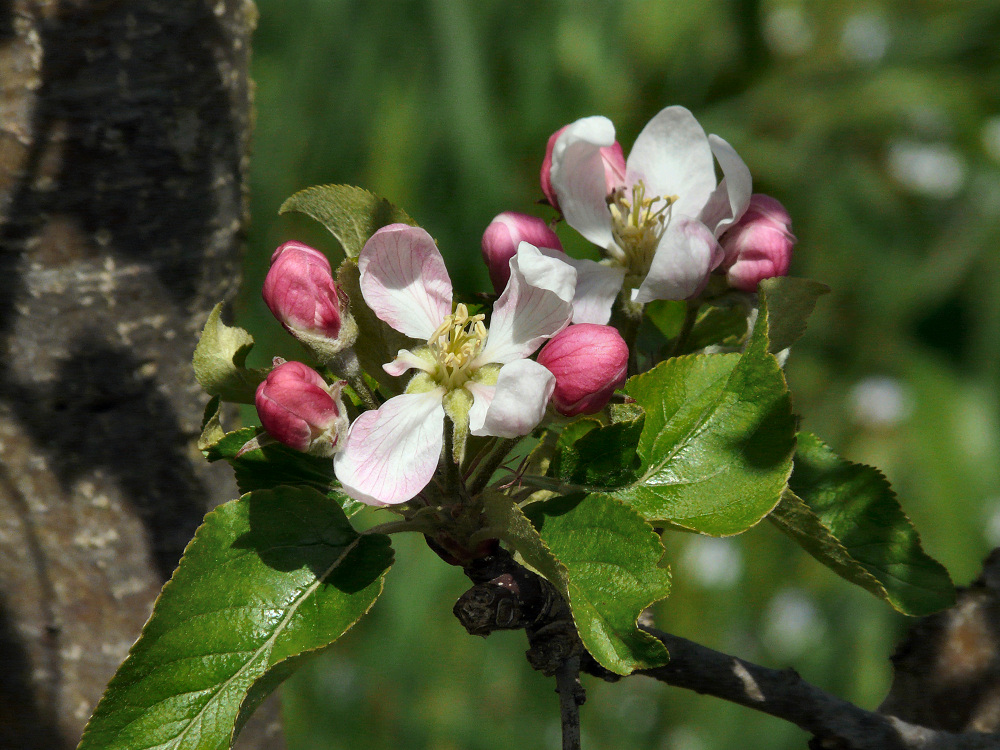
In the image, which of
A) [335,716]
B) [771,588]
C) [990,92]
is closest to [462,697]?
[335,716]

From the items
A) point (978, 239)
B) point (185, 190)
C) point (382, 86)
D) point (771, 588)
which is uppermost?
point (185, 190)

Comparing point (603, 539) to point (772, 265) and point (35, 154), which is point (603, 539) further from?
point (35, 154)

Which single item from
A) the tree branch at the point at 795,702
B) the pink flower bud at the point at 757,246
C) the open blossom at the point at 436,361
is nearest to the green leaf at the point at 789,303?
the pink flower bud at the point at 757,246

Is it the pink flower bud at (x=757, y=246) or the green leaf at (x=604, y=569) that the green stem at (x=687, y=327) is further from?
the green leaf at (x=604, y=569)

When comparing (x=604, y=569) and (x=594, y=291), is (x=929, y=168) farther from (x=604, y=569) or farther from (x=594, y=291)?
(x=604, y=569)

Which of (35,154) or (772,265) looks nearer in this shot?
(772,265)

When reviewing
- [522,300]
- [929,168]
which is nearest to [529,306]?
[522,300]
